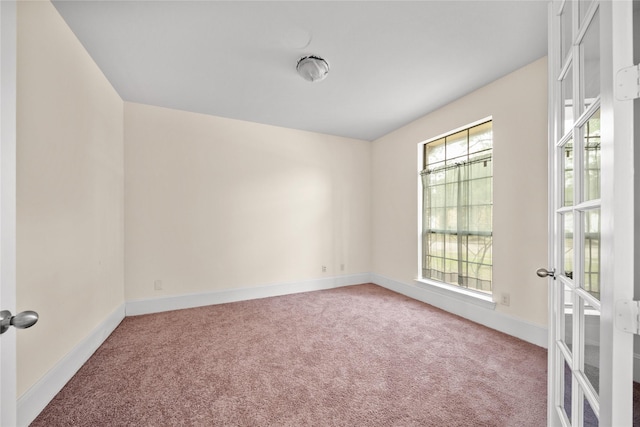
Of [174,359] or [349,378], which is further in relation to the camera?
[174,359]

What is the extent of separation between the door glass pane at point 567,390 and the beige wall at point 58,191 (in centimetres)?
271

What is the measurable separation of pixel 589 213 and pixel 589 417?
29.6 inches

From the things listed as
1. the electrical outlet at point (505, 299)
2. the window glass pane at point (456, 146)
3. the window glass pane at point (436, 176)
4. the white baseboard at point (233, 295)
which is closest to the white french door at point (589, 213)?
the electrical outlet at point (505, 299)

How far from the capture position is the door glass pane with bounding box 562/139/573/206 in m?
1.16

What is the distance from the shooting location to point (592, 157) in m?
0.97

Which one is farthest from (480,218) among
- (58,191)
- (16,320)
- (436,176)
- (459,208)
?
(58,191)

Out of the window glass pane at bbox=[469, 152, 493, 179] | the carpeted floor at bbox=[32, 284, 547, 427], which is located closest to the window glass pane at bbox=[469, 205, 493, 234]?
the window glass pane at bbox=[469, 152, 493, 179]

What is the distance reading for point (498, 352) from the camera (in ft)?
7.22

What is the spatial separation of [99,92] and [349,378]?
10.8 ft

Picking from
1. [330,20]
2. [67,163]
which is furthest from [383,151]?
[67,163]

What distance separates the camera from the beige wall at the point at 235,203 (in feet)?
10.3

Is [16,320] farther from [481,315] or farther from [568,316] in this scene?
[481,315]

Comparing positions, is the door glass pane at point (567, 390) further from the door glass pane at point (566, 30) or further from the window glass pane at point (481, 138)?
the window glass pane at point (481, 138)

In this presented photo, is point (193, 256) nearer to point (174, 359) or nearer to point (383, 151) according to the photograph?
point (174, 359)
